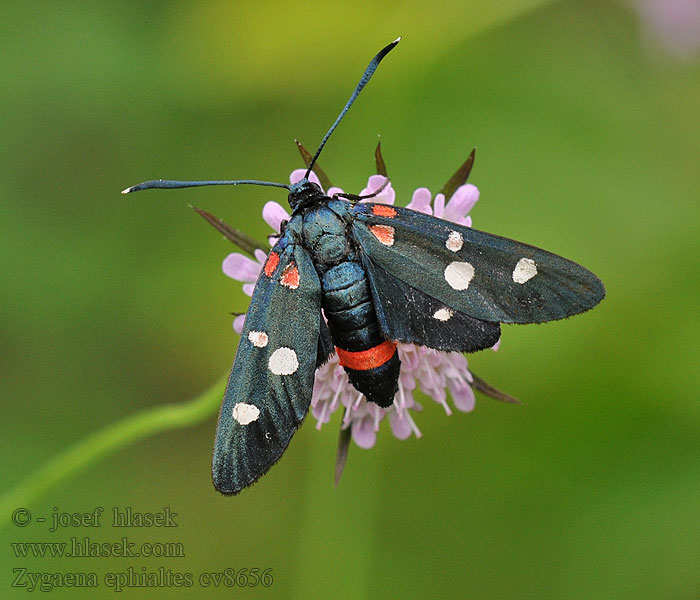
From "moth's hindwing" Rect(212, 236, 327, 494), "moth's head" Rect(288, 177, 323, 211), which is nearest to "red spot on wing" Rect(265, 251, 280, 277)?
"moth's hindwing" Rect(212, 236, 327, 494)

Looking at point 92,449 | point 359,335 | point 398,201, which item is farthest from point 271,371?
point 398,201

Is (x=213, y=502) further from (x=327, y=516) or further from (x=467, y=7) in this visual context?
(x=467, y=7)

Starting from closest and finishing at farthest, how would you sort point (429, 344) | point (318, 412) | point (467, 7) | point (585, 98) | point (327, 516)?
point (429, 344)
point (318, 412)
point (327, 516)
point (467, 7)
point (585, 98)

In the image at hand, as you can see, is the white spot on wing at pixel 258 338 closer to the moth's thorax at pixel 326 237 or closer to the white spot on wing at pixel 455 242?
the moth's thorax at pixel 326 237

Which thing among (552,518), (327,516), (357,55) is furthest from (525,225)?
(327,516)

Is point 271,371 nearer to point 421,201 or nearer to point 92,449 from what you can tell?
point 421,201
